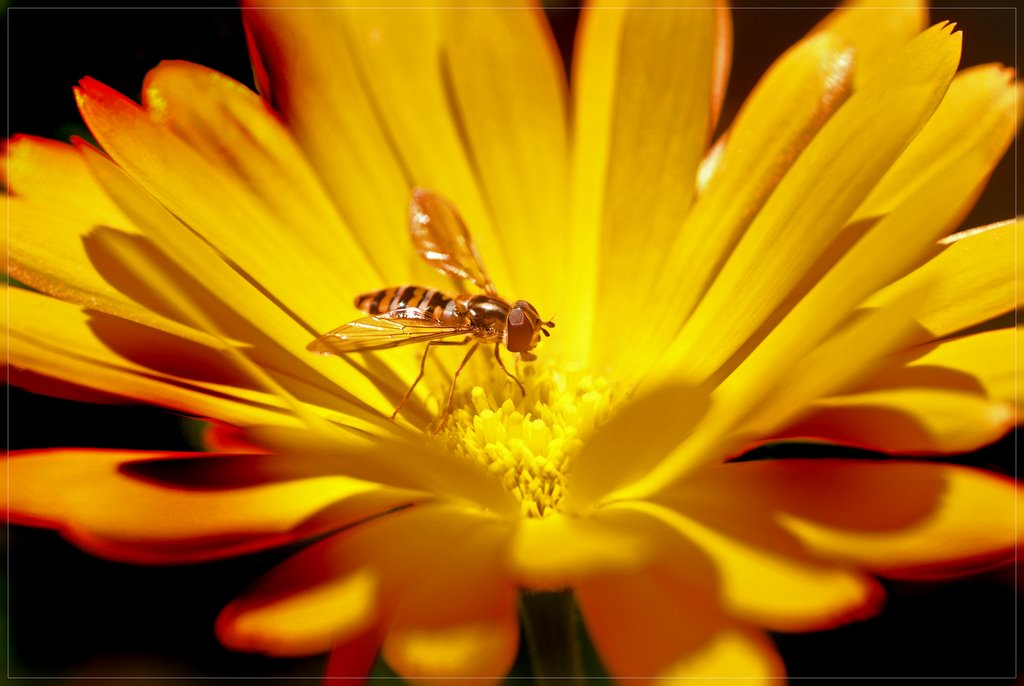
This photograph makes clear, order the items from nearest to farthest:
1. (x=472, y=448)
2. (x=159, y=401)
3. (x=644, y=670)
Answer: (x=644, y=670), (x=159, y=401), (x=472, y=448)

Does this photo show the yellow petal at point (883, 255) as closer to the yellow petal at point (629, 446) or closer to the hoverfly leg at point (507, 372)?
the yellow petal at point (629, 446)

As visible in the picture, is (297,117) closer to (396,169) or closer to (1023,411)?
(396,169)

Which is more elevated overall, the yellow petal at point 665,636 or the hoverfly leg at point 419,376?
the hoverfly leg at point 419,376

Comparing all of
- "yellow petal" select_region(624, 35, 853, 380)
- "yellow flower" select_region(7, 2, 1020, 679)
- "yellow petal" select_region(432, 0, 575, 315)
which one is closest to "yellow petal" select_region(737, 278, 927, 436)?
"yellow flower" select_region(7, 2, 1020, 679)

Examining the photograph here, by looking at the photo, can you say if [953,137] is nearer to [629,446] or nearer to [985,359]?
[985,359]

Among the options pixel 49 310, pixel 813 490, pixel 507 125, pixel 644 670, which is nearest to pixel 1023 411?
pixel 813 490

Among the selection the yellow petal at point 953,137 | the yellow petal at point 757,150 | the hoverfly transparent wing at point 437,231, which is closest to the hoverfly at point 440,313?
the hoverfly transparent wing at point 437,231

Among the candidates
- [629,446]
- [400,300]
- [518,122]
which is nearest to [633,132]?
[518,122]
